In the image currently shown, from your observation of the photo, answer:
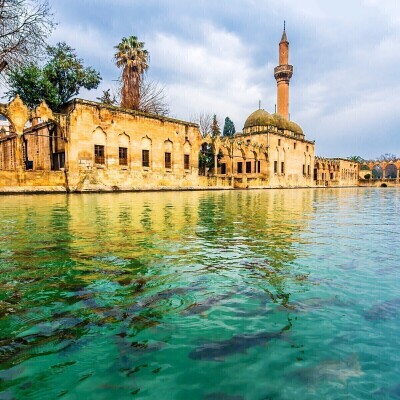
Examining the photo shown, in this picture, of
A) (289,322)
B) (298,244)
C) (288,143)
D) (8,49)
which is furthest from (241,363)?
(288,143)

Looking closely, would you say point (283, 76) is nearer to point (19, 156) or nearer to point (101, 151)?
point (101, 151)

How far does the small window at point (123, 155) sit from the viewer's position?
2353cm

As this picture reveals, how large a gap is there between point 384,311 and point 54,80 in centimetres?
3080

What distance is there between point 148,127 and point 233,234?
2108 centimetres

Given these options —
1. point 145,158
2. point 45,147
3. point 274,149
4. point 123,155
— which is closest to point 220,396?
point 123,155

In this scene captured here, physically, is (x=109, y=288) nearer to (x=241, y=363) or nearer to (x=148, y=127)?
(x=241, y=363)

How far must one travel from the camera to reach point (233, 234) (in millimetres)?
5367

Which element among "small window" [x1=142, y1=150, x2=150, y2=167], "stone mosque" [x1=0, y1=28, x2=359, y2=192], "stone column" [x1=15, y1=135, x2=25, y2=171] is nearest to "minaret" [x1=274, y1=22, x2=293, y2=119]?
"stone mosque" [x1=0, y1=28, x2=359, y2=192]

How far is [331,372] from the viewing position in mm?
1581

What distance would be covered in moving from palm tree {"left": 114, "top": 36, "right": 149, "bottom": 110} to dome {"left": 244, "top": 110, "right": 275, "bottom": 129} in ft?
59.2

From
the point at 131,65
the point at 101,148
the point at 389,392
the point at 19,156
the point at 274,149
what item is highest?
the point at 131,65

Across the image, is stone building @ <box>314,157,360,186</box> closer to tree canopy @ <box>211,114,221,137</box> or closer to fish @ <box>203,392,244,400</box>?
tree canopy @ <box>211,114,221,137</box>

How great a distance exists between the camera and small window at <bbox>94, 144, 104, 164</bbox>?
866 inches

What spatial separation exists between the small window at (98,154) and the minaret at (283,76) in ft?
108
